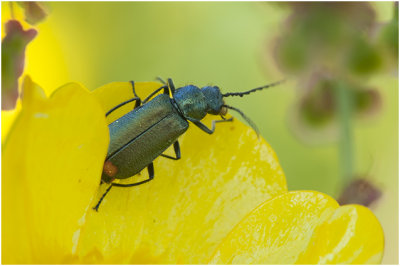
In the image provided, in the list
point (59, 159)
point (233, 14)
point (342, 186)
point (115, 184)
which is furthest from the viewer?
point (233, 14)

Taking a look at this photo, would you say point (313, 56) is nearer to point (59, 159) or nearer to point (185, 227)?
point (185, 227)

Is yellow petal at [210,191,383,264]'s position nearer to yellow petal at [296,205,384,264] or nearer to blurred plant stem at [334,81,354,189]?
yellow petal at [296,205,384,264]

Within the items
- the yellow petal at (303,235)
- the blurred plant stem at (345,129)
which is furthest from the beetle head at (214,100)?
the blurred plant stem at (345,129)

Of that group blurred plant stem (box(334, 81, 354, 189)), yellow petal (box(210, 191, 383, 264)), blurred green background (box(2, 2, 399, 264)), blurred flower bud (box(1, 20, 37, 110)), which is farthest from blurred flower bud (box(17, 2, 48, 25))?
blurred plant stem (box(334, 81, 354, 189))

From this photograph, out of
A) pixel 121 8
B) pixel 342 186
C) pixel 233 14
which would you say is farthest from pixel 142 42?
pixel 342 186

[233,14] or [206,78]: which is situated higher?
[233,14]

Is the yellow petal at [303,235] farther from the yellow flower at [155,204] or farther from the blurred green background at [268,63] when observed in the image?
the blurred green background at [268,63]
